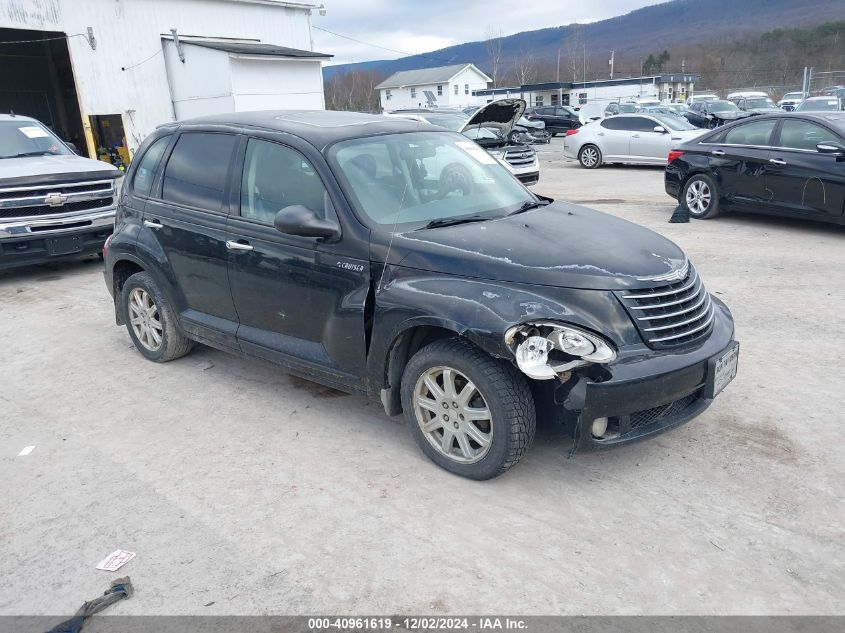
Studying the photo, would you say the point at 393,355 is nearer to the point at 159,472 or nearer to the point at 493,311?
the point at 493,311

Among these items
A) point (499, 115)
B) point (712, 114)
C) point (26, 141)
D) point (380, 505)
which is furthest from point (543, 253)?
point (712, 114)

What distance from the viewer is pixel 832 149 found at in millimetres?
8422

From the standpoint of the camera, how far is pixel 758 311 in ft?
20.5

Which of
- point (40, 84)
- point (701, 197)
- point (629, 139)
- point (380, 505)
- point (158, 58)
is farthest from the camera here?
point (40, 84)

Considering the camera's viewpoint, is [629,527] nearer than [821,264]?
Yes

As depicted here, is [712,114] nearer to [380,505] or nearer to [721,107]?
[721,107]

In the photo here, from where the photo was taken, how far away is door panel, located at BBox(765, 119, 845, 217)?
8484 millimetres

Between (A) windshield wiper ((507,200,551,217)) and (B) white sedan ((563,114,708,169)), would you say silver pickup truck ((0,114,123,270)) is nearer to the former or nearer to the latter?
(A) windshield wiper ((507,200,551,217))

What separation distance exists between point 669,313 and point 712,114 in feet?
86.7

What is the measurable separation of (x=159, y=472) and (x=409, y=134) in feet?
8.77

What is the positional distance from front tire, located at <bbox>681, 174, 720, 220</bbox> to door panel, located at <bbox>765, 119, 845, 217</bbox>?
97 cm

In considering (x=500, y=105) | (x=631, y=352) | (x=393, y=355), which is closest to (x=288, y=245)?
(x=393, y=355)

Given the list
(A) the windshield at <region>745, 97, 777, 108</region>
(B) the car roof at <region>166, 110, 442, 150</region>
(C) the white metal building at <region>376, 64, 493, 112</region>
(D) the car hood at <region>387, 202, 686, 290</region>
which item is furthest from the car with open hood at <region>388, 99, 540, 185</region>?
(C) the white metal building at <region>376, 64, 493, 112</region>

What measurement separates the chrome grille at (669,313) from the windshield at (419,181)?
1.18 m
